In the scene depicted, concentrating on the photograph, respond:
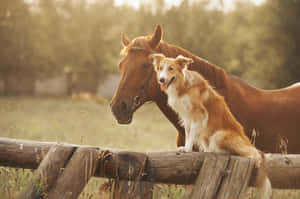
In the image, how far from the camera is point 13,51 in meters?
27.7

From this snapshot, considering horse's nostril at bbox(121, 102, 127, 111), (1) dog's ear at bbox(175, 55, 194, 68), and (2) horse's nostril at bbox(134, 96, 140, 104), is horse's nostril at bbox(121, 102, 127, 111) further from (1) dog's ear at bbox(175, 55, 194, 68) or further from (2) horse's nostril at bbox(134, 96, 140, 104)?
(1) dog's ear at bbox(175, 55, 194, 68)

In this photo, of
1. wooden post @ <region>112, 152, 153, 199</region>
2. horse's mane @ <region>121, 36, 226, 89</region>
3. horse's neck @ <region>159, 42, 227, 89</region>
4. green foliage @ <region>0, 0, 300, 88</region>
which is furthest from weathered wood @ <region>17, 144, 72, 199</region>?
green foliage @ <region>0, 0, 300, 88</region>

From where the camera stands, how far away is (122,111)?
14.2 ft

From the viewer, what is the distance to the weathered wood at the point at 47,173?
131 inches

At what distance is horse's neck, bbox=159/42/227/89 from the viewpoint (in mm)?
4691

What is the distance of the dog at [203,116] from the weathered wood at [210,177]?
0.25m

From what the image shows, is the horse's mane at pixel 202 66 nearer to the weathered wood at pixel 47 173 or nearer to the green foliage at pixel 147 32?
the weathered wood at pixel 47 173

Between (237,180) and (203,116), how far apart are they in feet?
2.48

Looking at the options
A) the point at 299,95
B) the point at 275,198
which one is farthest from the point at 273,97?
the point at 275,198

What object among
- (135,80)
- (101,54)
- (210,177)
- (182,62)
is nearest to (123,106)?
(135,80)

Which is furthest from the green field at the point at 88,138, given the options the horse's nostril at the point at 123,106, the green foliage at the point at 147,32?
the green foliage at the point at 147,32

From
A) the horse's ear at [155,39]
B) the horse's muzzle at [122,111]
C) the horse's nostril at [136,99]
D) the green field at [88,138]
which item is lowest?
the green field at [88,138]

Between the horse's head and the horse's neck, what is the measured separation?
209mm

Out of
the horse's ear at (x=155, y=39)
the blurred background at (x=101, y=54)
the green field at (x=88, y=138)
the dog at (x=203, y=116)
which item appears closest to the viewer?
the dog at (x=203, y=116)
